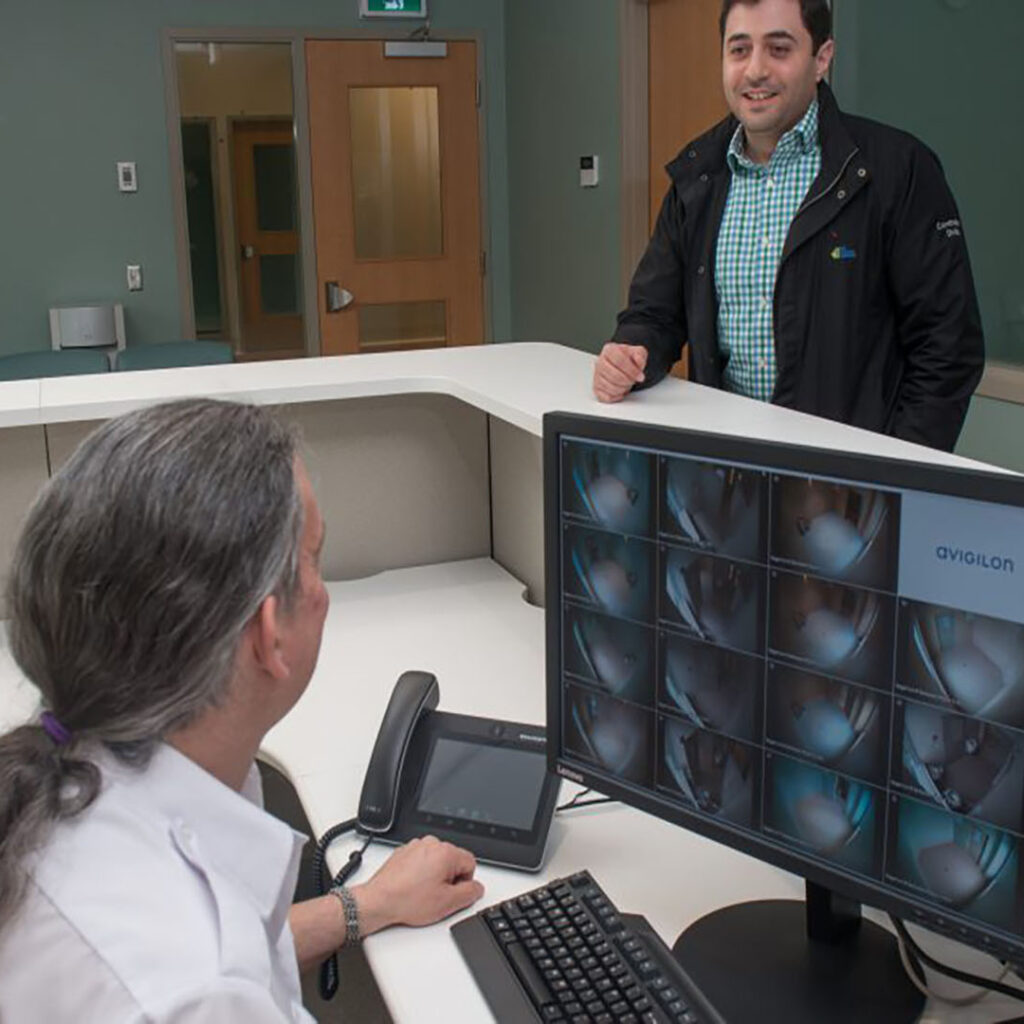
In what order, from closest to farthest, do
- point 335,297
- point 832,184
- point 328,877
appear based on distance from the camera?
point 328,877 → point 832,184 → point 335,297

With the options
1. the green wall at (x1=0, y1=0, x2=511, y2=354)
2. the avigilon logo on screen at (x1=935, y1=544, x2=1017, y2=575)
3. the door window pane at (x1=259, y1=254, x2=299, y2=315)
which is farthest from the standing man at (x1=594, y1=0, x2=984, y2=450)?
the door window pane at (x1=259, y1=254, x2=299, y2=315)

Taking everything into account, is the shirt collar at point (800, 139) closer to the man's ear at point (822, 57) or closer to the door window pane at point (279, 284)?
the man's ear at point (822, 57)

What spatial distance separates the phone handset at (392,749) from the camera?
4.20ft

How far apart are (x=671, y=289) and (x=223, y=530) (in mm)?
1674

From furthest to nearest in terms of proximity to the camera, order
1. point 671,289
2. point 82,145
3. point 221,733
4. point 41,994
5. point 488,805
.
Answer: point 82,145 → point 671,289 → point 488,805 → point 221,733 → point 41,994

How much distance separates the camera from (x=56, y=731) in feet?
2.60

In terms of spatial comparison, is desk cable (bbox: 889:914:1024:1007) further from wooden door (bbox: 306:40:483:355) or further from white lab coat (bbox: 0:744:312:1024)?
wooden door (bbox: 306:40:483:355)

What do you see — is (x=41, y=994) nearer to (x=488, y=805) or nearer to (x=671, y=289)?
(x=488, y=805)

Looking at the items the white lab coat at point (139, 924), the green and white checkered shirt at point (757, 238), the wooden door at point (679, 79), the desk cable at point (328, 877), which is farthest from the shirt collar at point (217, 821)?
the wooden door at point (679, 79)

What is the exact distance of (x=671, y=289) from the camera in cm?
233

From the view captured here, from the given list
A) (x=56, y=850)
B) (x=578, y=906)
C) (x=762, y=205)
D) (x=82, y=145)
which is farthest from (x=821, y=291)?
(x=82, y=145)

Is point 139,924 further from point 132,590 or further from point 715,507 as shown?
point 715,507

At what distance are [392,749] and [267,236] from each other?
5175 millimetres

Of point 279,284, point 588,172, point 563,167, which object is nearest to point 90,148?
point 279,284
